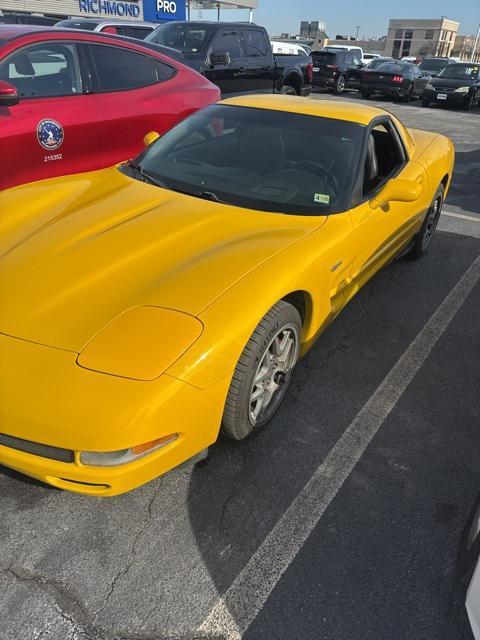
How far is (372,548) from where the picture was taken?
194 cm

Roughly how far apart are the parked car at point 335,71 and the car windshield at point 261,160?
16.7 meters

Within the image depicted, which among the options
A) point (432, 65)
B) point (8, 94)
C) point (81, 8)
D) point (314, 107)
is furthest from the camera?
point (81, 8)

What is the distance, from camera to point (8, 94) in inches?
142

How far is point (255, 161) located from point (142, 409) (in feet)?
6.17

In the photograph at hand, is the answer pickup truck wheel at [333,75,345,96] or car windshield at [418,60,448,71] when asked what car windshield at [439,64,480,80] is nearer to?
pickup truck wheel at [333,75,345,96]

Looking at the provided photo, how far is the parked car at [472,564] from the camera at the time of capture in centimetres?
137

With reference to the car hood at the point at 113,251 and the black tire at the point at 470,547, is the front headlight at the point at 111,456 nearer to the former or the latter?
the car hood at the point at 113,251

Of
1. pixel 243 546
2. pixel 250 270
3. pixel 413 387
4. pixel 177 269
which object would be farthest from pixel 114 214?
pixel 413 387

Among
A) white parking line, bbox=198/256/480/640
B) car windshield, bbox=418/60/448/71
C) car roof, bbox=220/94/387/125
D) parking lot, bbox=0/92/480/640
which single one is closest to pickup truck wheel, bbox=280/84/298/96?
car roof, bbox=220/94/387/125

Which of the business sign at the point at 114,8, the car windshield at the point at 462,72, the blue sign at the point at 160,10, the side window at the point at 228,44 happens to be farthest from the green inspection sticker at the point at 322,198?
the business sign at the point at 114,8

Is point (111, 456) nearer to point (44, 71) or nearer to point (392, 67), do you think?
point (44, 71)

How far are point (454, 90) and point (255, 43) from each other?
905cm

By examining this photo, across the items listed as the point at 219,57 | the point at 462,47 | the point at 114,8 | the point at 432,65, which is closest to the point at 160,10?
the point at 114,8

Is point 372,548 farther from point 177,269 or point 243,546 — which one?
point 177,269
